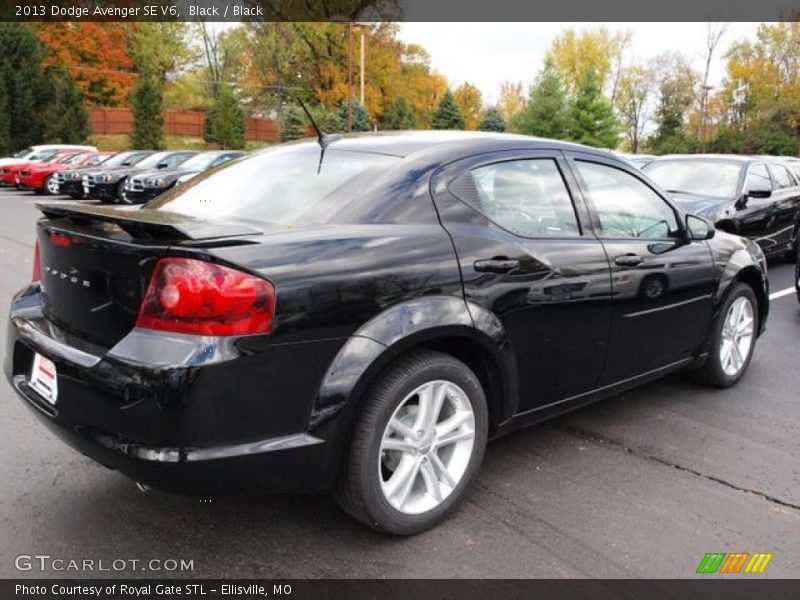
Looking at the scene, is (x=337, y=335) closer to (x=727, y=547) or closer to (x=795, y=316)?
(x=727, y=547)

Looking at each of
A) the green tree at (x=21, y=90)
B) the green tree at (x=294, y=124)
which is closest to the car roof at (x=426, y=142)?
the green tree at (x=21, y=90)

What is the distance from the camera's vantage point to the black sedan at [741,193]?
8844mm

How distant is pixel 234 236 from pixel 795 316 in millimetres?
6509

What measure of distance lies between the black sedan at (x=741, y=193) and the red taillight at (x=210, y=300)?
24.6 ft

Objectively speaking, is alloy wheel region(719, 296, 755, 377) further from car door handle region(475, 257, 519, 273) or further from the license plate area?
the license plate area

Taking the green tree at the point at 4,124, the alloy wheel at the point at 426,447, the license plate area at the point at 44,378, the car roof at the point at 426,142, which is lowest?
the alloy wheel at the point at 426,447

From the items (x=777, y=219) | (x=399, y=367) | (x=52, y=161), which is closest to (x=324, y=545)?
(x=399, y=367)

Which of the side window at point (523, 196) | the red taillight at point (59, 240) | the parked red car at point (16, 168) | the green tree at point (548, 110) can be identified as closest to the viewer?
the red taillight at point (59, 240)

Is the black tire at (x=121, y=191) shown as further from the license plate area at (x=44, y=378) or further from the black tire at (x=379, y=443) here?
the black tire at (x=379, y=443)

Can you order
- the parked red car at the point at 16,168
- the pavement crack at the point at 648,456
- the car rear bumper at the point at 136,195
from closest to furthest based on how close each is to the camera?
the pavement crack at the point at 648,456, the car rear bumper at the point at 136,195, the parked red car at the point at 16,168

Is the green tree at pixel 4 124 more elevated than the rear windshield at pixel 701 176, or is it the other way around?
the green tree at pixel 4 124

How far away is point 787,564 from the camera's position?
270cm

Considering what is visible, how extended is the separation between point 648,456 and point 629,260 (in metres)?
1.03

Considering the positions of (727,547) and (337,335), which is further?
A: (727,547)
